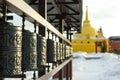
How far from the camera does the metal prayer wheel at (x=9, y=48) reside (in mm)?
2971

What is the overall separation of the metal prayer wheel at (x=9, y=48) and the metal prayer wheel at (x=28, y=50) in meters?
0.45

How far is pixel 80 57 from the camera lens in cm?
5175

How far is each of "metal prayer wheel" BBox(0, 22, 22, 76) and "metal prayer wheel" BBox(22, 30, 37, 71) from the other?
45 cm

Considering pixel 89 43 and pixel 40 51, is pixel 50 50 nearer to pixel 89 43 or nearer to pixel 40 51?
pixel 40 51

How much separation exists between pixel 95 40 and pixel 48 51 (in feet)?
189

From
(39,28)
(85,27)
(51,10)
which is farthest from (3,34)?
(85,27)

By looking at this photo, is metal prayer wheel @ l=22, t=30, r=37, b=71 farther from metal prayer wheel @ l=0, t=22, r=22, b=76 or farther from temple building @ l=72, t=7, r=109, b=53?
temple building @ l=72, t=7, r=109, b=53

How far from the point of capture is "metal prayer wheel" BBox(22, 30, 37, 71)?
362 cm

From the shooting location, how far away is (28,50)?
3.69m

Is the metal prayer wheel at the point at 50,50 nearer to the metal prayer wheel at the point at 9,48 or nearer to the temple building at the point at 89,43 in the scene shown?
the metal prayer wheel at the point at 9,48

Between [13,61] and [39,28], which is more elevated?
[39,28]

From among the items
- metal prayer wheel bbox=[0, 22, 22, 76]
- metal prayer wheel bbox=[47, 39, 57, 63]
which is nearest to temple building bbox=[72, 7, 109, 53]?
metal prayer wheel bbox=[47, 39, 57, 63]

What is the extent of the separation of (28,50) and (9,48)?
0.67m

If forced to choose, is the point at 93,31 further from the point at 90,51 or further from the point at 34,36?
the point at 34,36
